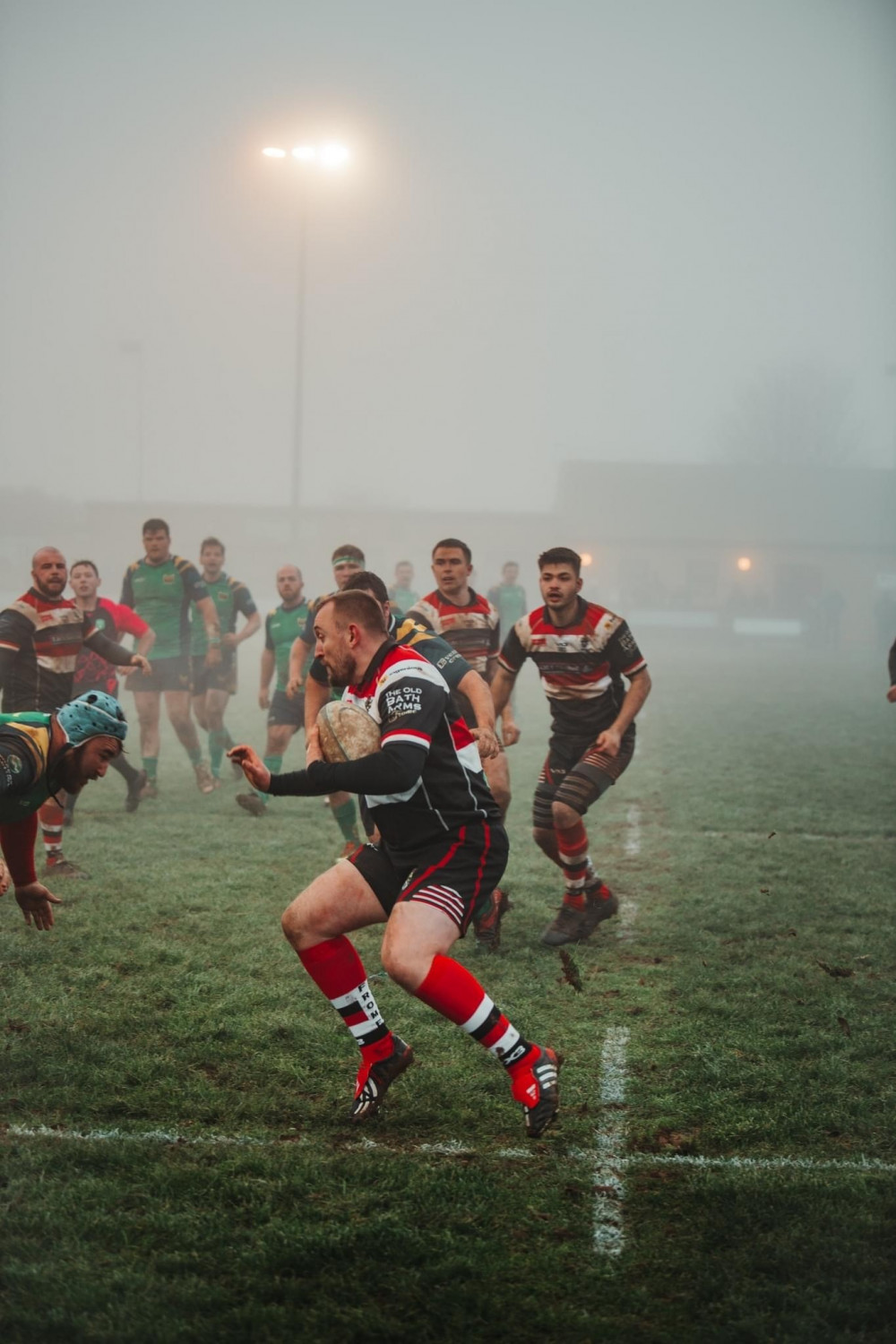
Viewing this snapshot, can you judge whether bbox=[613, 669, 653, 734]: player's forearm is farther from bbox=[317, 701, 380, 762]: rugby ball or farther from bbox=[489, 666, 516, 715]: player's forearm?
bbox=[317, 701, 380, 762]: rugby ball

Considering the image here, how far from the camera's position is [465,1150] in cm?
433

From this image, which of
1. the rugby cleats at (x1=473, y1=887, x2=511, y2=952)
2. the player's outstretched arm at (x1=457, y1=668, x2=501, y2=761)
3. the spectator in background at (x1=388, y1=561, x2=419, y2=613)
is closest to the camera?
the player's outstretched arm at (x1=457, y1=668, x2=501, y2=761)

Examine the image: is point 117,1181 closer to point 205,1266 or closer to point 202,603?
point 205,1266

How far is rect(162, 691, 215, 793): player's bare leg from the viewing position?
12.4m

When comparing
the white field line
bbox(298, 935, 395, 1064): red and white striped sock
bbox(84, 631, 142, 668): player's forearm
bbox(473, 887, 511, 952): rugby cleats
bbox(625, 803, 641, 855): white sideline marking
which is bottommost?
the white field line

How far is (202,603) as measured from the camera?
39.6 ft

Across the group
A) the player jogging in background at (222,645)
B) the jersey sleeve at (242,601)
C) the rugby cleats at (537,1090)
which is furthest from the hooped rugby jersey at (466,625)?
the jersey sleeve at (242,601)

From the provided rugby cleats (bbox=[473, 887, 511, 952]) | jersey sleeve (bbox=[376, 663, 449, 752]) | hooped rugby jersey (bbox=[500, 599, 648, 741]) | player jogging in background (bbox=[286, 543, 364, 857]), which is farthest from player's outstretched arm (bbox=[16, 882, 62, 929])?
player jogging in background (bbox=[286, 543, 364, 857])

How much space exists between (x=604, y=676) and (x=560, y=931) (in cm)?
160

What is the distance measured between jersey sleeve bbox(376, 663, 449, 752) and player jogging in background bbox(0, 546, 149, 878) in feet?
15.2

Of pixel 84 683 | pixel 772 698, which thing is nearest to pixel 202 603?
pixel 84 683

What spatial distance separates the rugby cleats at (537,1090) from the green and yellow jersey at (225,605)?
9173 mm

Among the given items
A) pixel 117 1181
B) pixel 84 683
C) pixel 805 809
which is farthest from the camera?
pixel 805 809

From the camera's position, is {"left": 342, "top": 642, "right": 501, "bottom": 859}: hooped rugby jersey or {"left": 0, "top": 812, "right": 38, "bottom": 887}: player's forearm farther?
{"left": 0, "top": 812, "right": 38, "bottom": 887}: player's forearm
